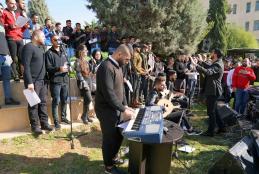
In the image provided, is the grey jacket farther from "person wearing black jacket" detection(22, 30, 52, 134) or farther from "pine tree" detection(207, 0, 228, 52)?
"pine tree" detection(207, 0, 228, 52)

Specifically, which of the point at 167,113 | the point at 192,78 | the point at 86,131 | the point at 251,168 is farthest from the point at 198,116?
the point at 251,168

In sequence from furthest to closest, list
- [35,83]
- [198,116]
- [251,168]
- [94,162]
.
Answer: [198,116] → [35,83] → [94,162] → [251,168]

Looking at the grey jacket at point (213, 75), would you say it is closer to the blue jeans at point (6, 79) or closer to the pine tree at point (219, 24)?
the blue jeans at point (6, 79)

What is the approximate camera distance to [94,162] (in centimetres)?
485

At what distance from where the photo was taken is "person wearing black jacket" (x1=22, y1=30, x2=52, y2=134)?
5.11 meters

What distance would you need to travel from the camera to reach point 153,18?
12.5 metres

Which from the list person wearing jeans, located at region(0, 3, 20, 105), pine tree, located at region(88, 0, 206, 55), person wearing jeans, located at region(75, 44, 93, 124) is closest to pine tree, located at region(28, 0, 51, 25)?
pine tree, located at region(88, 0, 206, 55)

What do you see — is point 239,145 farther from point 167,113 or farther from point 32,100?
point 32,100

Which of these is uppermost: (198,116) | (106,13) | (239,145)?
(106,13)

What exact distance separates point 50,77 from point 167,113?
260 cm

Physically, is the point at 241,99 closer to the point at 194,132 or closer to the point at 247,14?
the point at 194,132

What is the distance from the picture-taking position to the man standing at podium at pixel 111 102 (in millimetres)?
3854

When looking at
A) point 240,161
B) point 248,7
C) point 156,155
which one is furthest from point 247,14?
point 240,161

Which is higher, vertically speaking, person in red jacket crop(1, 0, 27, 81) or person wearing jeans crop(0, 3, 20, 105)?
person in red jacket crop(1, 0, 27, 81)
